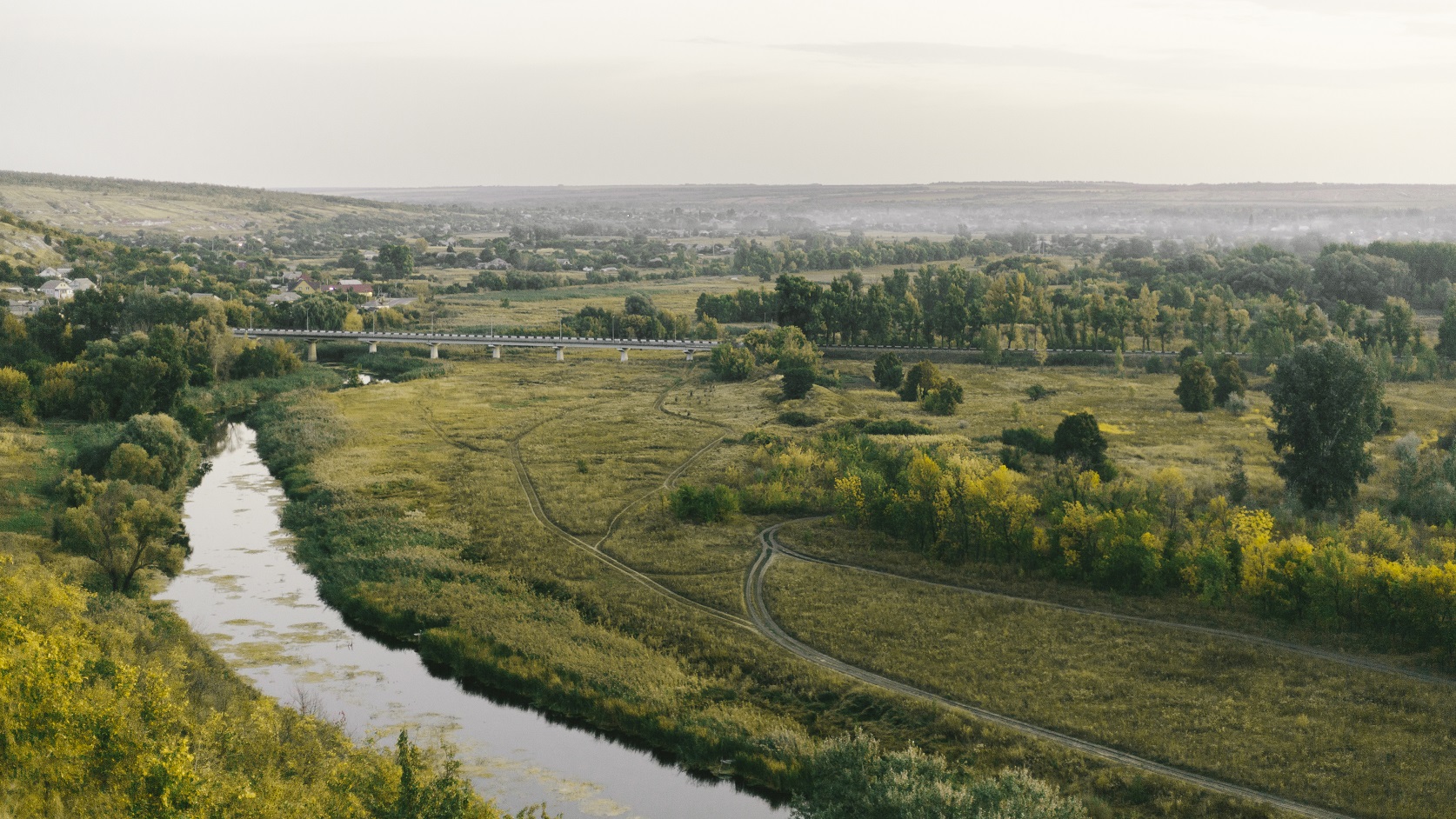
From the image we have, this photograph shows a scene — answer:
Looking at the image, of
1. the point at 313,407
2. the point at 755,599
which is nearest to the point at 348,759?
the point at 755,599

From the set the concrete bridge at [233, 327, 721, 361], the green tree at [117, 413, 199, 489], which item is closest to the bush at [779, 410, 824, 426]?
the concrete bridge at [233, 327, 721, 361]

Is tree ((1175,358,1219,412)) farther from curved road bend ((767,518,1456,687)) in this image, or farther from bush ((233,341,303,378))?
bush ((233,341,303,378))

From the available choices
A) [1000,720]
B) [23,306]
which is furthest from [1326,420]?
[23,306]

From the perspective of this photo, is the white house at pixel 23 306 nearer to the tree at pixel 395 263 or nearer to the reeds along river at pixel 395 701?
the reeds along river at pixel 395 701

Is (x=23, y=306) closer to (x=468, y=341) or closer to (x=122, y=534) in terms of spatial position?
(x=468, y=341)

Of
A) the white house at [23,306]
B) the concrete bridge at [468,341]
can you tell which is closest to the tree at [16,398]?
the white house at [23,306]

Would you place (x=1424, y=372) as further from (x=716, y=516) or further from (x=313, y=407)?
(x=313, y=407)
